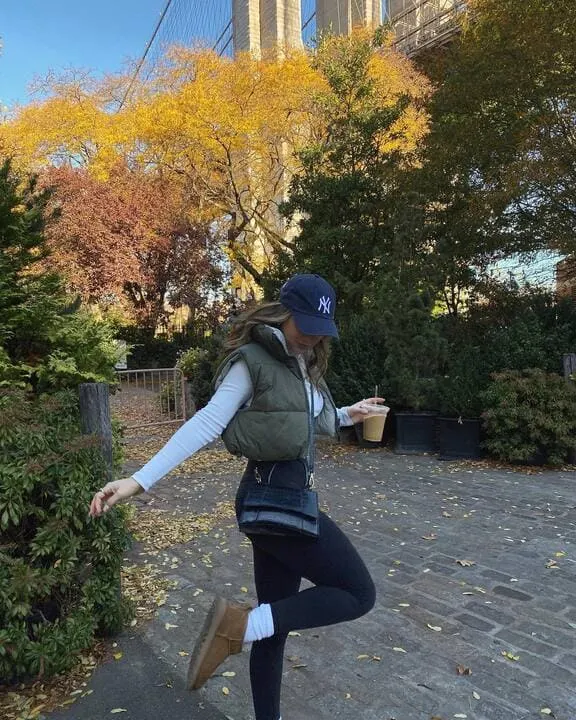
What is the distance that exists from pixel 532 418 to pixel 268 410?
223 inches

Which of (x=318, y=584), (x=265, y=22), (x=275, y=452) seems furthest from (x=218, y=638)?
(x=265, y=22)

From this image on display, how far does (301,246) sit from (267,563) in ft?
32.1

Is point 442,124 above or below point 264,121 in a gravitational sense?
below

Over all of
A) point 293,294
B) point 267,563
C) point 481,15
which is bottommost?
point 267,563

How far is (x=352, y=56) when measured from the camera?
10945mm

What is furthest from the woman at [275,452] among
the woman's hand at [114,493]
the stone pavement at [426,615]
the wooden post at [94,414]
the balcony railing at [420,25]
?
the balcony railing at [420,25]

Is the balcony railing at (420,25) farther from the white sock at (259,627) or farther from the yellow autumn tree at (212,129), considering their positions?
the white sock at (259,627)

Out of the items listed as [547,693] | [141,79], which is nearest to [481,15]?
[547,693]

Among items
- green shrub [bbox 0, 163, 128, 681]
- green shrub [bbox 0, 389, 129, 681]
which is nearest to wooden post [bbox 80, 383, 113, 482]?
green shrub [bbox 0, 163, 128, 681]

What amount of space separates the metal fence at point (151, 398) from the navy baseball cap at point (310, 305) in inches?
346

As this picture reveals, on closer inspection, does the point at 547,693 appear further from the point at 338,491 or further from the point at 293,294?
the point at 338,491

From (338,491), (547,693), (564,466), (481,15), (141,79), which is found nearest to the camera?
(547,693)

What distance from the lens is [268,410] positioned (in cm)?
178

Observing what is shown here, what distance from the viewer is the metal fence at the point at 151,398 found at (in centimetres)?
1090
